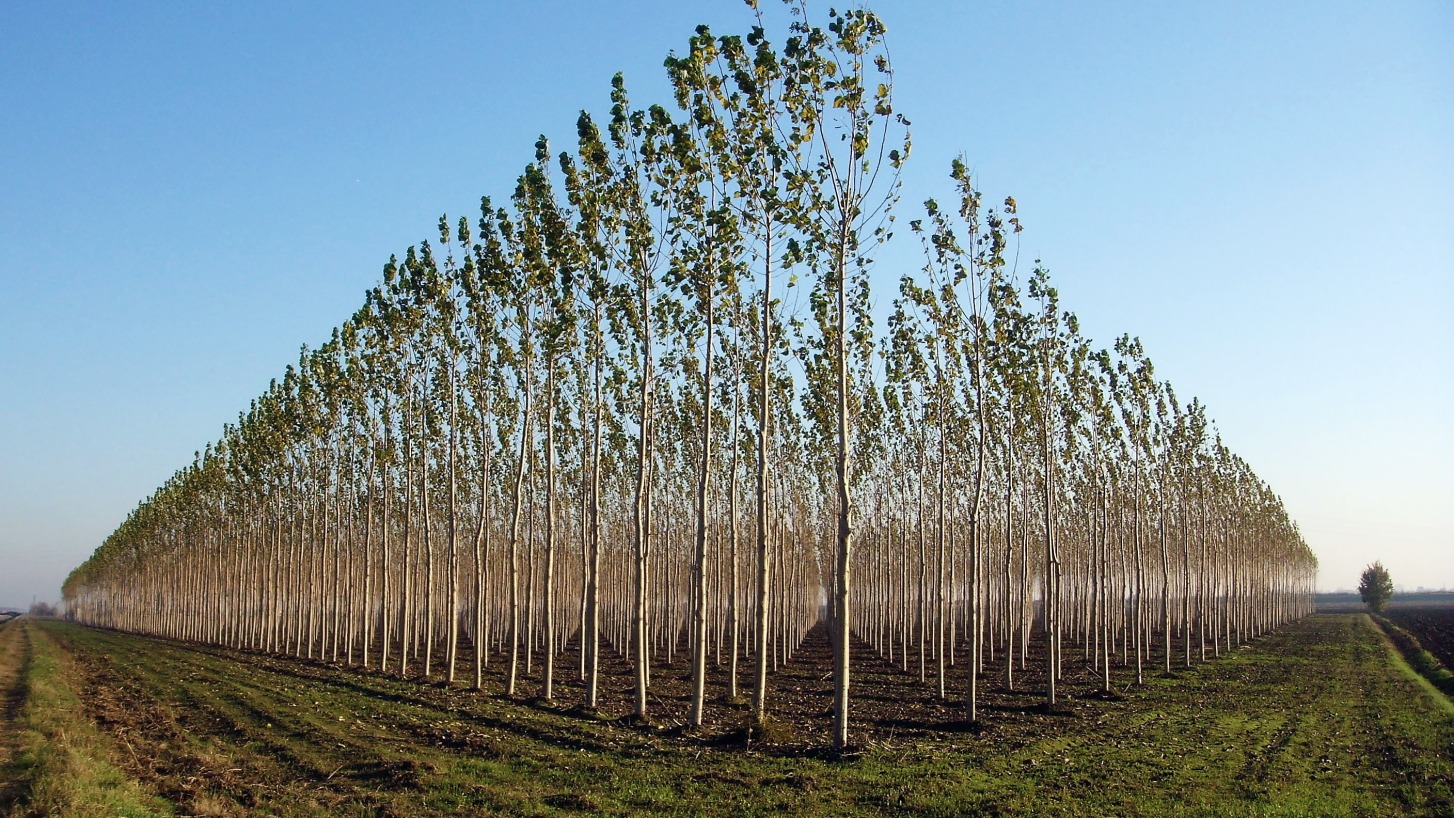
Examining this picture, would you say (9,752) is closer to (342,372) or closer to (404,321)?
(404,321)

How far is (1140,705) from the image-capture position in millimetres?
27297

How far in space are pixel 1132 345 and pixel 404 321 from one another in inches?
1079

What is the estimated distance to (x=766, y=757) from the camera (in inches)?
706

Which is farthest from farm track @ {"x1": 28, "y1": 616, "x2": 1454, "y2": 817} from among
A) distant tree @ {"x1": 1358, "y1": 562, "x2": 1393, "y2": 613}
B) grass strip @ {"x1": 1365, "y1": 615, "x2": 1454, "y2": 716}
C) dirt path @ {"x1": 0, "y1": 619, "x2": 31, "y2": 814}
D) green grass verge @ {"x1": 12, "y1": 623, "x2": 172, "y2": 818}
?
distant tree @ {"x1": 1358, "y1": 562, "x2": 1393, "y2": 613}

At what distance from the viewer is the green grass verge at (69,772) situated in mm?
11719

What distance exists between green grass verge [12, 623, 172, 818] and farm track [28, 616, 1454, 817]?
0.52 m

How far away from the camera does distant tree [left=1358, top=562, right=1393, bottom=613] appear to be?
355 ft

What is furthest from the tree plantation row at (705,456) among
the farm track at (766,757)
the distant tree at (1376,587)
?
the distant tree at (1376,587)

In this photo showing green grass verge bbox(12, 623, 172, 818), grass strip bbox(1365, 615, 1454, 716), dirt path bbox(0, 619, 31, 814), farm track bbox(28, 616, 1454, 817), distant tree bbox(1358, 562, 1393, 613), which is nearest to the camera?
green grass verge bbox(12, 623, 172, 818)

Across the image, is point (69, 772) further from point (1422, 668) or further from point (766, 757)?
point (1422, 668)

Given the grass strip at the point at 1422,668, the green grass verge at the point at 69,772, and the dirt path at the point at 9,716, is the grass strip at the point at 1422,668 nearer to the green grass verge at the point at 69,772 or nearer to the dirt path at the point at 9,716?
the green grass verge at the point at 69,772

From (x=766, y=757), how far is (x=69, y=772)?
36.7 ft

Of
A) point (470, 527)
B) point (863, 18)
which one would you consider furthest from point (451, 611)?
point (470, 527)

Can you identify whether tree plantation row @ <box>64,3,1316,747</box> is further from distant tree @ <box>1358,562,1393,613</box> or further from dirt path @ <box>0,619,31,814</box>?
distant tree @ <box>1358,562,1393,613</box>
